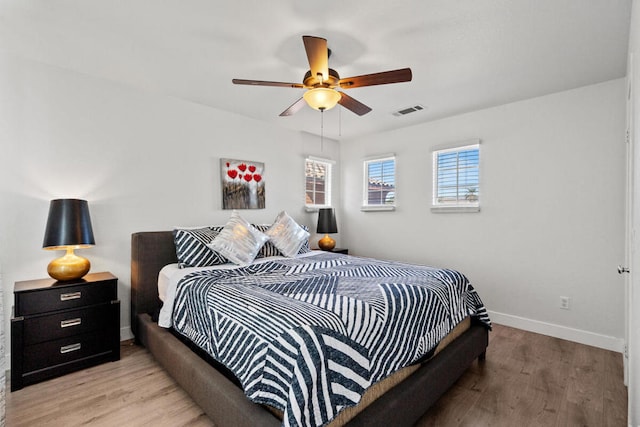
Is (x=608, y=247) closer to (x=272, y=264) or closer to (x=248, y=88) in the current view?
(x=272, y=264)

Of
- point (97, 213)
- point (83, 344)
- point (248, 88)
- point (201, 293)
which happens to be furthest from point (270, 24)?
point (83, 344)

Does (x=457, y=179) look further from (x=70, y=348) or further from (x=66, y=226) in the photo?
(x=70, y=348)

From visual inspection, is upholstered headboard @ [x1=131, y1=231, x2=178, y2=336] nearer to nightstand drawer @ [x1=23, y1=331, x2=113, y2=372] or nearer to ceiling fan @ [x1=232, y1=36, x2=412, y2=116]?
nightstand drawer @ [x1=23, y1=331, x2=113, y2=372]

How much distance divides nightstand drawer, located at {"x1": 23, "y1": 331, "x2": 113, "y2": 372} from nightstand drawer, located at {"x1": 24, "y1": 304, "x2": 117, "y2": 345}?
0.05m

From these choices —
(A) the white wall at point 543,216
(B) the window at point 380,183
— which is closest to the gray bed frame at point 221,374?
(A) the white wall at point 543,216

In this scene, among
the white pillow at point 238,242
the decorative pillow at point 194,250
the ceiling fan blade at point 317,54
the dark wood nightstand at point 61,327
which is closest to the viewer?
the ceiling fan blade at point 317,54

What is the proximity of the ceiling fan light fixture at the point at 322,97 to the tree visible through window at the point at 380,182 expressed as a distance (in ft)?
7.84

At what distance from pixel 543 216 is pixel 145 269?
4066 mm

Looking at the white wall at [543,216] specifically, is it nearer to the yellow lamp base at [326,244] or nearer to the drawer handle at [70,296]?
the yellow lamp base at [326,244]

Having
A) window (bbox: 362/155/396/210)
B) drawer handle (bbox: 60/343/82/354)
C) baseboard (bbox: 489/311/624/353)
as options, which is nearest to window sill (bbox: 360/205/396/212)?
window (bbox: 362/155/396/210)

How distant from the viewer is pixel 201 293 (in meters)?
2.12

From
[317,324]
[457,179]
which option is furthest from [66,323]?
[457,179]

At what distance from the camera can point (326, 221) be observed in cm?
459

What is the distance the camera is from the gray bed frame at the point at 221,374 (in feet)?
4.94
